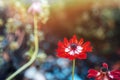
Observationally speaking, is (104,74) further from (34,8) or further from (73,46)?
(34,8)

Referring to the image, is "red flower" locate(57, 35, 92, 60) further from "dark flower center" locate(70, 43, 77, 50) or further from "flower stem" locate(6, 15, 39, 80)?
"flower stem" locate(6, 15, 39, 80)

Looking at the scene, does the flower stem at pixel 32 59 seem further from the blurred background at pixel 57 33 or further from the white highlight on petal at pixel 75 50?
the white highlight on petal at pixel 75 50

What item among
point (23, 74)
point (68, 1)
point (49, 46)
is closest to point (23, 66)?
point (23, 74)

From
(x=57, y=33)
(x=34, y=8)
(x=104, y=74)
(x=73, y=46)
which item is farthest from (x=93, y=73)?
(x=34, y=8)

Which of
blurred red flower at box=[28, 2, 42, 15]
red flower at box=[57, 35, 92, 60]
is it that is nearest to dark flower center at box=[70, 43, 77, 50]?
red flower at box=[57, 35, 92, 60]

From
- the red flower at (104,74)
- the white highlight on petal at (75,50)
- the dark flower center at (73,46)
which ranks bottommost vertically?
the red flower at (104,74)

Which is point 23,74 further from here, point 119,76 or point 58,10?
point 119,76

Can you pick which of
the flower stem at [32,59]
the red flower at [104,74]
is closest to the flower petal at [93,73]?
the red flower at [104,74]
